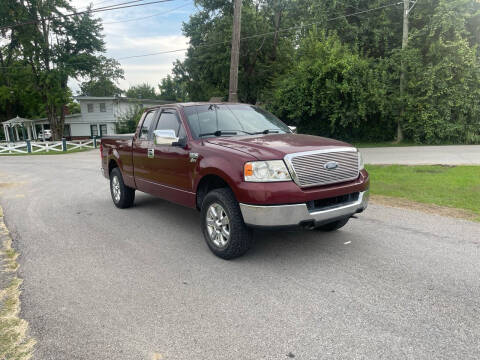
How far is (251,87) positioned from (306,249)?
2672 centimetres

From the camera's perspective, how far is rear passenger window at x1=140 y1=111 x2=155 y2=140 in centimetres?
625

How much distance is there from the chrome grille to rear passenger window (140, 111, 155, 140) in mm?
3135

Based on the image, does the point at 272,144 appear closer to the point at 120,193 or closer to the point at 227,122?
the point at 227,122

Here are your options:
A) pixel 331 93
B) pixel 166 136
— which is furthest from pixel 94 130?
pixel 166 136

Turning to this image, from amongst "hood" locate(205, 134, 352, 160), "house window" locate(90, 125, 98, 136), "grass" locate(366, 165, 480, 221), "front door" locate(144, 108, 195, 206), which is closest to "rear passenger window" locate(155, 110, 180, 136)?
"front door" locate(144, 108, 195, 206)

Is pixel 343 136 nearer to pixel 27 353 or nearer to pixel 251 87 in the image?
pixel 251 87

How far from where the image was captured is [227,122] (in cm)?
533

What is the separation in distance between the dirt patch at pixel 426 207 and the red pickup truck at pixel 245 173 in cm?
225

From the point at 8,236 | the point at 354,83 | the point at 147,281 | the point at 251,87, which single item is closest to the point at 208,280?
the point at 147,281

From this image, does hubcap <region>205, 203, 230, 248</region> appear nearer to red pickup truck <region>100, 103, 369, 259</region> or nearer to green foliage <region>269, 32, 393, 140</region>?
red pickup truck <region>100, 103, 369, 259</region>

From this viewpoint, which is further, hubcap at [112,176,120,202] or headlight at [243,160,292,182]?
hubcap at [112,176,120,202]

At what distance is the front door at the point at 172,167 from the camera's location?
198 inches

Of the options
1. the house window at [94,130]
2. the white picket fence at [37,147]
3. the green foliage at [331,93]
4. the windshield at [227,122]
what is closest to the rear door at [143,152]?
the windshield at [227,122]

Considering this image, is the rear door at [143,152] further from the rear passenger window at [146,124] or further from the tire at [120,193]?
the tire at [120,193]
